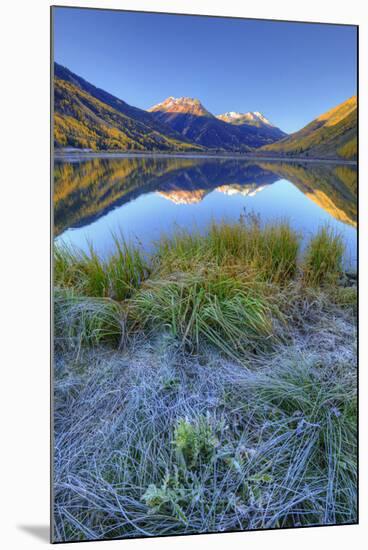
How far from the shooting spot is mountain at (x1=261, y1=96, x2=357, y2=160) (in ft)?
11.2

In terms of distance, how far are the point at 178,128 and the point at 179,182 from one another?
0.29 meters

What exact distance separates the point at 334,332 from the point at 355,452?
0.66 meters

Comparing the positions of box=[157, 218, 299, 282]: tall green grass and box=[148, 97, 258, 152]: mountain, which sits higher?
box=[148, 97, 258, 152]: mountain

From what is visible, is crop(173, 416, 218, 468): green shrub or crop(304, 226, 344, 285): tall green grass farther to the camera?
crop(304, 226, 344, 285): tall green grass

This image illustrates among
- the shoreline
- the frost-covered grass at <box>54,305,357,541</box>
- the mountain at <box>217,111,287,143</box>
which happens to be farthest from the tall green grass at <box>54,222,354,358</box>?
the mountain at <box>217,111,287,143</box>

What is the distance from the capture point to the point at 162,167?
3289mm

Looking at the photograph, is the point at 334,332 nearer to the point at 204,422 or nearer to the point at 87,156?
the point at 204,422

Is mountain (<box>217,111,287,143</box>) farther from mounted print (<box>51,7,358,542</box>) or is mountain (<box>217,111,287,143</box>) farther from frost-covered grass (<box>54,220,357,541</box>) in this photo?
frost-covered grass (<box>54,220,357,541</box>)

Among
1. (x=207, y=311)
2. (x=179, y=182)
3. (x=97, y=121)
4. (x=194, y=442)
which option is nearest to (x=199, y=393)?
(x=194, y=442)

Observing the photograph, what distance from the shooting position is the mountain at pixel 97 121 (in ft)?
10.2

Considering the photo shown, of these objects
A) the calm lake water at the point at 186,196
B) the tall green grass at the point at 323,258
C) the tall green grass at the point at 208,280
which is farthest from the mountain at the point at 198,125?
the tall green grass at the point at 323,258

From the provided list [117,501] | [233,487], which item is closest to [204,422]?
[233,487]

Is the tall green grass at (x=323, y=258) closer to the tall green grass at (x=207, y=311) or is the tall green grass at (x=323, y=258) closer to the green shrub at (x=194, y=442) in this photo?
the tall green grass at (x=207, y=311)

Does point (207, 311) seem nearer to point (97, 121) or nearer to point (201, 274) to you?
point (201, 274)
